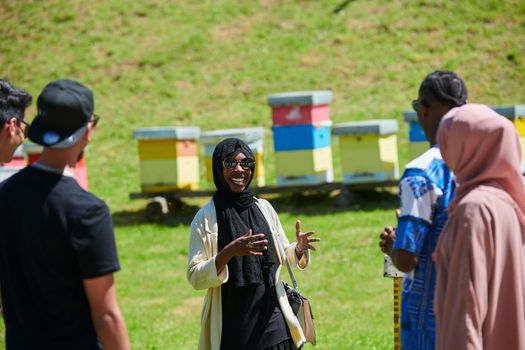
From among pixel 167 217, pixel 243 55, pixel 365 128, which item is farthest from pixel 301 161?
pixel 243 55

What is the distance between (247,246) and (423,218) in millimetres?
1069

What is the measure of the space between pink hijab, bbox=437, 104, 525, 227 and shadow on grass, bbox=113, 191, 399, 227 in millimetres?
8961

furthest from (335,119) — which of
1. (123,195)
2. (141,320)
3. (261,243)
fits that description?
(261,243)

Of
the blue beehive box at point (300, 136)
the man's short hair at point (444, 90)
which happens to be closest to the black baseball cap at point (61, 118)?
the man's short hair at point (444, 90)

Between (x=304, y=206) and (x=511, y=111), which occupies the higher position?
(x=511, y=111)

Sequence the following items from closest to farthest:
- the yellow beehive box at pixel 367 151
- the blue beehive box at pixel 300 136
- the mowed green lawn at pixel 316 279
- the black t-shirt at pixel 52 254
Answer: the black t-shirt at pixel 52 254, the mowed green lawn at pixel 316 279, the yellow beehive box at pixel 367 151, the blue beehive box at pixel 300 136

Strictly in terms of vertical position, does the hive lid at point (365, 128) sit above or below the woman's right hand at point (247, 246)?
above

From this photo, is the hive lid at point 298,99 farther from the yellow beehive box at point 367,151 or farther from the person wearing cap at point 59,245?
the person wearing cap at point 59,245

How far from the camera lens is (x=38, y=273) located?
350 cm

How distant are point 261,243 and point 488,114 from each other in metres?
1.45

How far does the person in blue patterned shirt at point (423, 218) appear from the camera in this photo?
12.9 feet

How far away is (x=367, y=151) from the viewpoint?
41.3 feet

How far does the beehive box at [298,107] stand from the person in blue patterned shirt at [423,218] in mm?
8447

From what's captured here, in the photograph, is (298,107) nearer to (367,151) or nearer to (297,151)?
(297,151)
